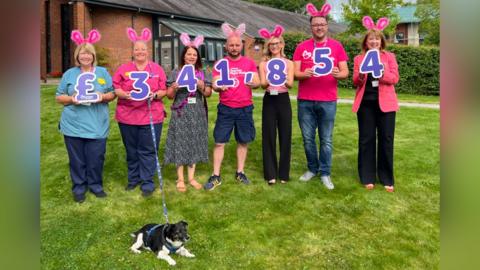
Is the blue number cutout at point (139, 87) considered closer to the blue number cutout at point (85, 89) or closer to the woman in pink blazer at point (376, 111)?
the blue number cutout at point (85, 89)

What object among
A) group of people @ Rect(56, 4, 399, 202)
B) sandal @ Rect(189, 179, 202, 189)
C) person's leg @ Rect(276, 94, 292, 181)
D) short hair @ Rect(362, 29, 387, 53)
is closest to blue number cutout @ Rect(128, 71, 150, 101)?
group of people @ Rect(56, 4, 399, 202)

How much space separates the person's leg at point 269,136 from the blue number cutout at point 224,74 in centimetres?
60

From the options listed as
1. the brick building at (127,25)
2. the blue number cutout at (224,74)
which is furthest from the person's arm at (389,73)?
the brick building at (127,25)

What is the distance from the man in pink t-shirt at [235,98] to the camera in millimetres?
5402

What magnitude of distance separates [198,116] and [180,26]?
20.0 m

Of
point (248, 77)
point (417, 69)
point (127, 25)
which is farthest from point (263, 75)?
point (127, 25)

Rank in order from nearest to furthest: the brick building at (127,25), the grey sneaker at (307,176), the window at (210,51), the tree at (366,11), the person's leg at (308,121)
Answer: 1. the person's leg at (308,121)
2. the grey sneaker at (307,176)
3. the brick building at (127,25)
4. the tree at (366,11)
5. the window at (210,51)

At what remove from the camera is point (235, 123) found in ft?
18.6

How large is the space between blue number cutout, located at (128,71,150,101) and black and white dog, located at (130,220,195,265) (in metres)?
1.65

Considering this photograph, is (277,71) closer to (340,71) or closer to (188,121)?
(340,71)

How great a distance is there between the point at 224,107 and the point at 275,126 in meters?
0.76

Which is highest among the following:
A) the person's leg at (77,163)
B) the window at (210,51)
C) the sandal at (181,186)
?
the window at (210,51)
